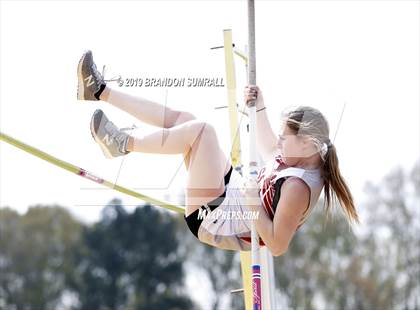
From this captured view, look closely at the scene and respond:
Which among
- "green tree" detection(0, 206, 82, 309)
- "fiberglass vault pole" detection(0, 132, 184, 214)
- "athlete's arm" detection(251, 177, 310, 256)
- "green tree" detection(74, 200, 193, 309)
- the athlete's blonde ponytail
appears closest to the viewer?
"athlete's arm" detection(251, 177, 310, 256)

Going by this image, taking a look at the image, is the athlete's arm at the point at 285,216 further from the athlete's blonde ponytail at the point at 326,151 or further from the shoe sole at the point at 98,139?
the shoe sole at the point at 98,139

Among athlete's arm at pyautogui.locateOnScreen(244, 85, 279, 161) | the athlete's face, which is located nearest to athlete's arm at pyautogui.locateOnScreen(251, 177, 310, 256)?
the athlete's face

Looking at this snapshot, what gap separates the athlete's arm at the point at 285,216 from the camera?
132 inches

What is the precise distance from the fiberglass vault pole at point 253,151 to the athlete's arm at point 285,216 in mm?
63

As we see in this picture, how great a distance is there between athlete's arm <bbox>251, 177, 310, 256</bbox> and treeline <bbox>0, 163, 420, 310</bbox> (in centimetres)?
1528

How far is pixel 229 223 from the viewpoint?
3.68 meters

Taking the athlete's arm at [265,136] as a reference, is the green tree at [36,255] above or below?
above

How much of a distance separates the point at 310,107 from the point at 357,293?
17331mm

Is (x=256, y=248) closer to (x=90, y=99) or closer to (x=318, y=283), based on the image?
(x=90, y=99)

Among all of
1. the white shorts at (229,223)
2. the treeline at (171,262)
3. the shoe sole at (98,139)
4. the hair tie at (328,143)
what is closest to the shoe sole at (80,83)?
the shoe sole at (98,139)

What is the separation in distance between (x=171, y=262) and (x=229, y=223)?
19354 mm

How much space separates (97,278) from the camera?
23.1 meters

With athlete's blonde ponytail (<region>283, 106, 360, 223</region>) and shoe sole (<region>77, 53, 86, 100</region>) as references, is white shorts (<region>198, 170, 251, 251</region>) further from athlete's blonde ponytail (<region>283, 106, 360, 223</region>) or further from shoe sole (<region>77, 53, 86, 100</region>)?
shoe sole (<region>77, 53, 86, 100</region>)

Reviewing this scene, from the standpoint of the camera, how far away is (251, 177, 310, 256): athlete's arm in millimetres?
3350
